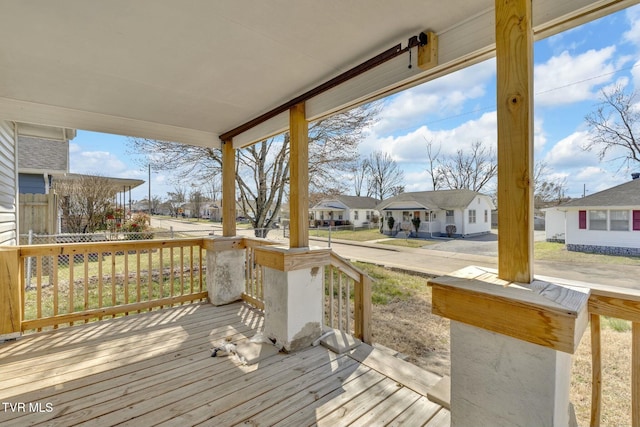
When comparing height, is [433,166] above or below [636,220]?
above

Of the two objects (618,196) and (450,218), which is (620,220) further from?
(450,218)

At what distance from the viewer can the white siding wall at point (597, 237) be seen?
265cm

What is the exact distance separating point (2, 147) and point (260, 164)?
469 centimetres

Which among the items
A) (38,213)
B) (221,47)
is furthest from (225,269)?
(38,213)

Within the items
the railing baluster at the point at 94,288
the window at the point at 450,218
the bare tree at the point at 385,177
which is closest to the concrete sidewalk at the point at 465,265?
the railing baluster at the point at 94,288

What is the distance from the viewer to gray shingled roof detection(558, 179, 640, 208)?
196 cm

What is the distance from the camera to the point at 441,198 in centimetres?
1532

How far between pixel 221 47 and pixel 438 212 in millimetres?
15686

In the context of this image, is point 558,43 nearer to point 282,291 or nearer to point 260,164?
point 282,291

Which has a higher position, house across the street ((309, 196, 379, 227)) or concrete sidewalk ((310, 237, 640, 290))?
house across the street ((309, 196, 379, 227))

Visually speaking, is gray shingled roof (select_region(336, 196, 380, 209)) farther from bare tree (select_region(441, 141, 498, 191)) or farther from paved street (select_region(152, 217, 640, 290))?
bare tree (select_region(441, 141, 498, 191))

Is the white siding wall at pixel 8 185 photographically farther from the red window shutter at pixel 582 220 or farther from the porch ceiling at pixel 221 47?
the red window shutter at pixel 582 220

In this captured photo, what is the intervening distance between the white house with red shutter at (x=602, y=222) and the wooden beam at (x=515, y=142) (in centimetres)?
131

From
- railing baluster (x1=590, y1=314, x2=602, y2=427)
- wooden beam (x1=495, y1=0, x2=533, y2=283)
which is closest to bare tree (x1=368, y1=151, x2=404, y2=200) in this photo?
wooden beam (x1=495, y1=0, x2=533, y2=283)
